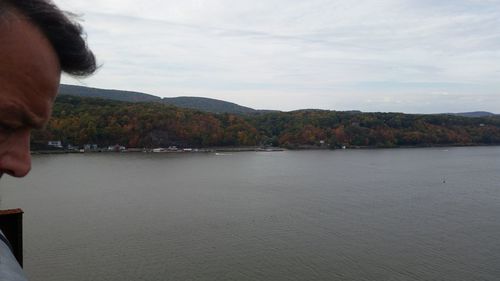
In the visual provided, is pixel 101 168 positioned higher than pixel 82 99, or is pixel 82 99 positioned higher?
pixel 82 99

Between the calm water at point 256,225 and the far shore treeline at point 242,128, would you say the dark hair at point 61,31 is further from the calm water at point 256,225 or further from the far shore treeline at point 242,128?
the far shore treeline at point 242,128

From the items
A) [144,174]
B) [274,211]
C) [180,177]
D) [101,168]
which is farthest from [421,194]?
[101,168]

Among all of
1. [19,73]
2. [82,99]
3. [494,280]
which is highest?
[82,99]

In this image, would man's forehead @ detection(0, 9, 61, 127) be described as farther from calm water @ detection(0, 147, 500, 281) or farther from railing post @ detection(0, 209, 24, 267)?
calm water @ detection(0, 147, 500, 281)

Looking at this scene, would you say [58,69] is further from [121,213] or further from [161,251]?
[121,213]

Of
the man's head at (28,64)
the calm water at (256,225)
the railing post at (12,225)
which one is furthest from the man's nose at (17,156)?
the calm water at (256,225)

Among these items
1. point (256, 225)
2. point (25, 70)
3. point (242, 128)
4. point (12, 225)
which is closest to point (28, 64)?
point (25, 70)
